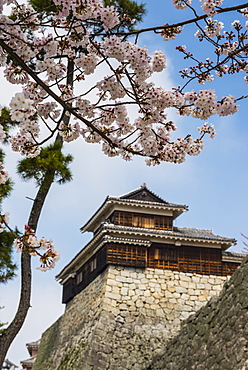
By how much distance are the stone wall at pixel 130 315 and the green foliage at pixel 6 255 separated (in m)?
6.53

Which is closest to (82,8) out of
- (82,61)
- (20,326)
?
(82,61)

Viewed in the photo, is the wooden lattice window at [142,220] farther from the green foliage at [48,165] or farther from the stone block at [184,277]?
the green foliage at [48,165]

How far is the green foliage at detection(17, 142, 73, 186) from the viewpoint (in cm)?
1040

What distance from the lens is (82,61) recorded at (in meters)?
5.78

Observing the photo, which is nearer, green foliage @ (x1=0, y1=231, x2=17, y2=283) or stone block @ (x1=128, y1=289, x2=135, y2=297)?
green foliage @ (x1=0, y1=231, x2=17, y2=283)

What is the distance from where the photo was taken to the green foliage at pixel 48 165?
34.1ft

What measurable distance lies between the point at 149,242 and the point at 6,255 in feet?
29.3

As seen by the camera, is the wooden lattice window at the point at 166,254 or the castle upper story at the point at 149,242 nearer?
the castle upper story at the point at 149,242

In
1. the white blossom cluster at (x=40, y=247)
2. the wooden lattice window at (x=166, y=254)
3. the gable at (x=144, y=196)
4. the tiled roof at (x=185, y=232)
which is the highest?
the gable at (x=144, y=196)

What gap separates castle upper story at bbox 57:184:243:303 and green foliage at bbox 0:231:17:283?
24.8 feet

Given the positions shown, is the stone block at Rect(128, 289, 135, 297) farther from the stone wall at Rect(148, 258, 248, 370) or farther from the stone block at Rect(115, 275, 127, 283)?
the stone wall at Rect(148, 258, 248, 370)

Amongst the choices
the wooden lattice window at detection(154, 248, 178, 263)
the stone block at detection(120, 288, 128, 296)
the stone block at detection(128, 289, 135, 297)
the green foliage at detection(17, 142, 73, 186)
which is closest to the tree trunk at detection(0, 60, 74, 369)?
the green foliage at detection(17, 142, 73, 186)

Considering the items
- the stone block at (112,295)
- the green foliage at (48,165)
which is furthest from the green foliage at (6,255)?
the stone block at (112,295)

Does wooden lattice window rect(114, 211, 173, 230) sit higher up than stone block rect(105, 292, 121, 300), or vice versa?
wooden lattice window rect(114, 211, 173, 230)
